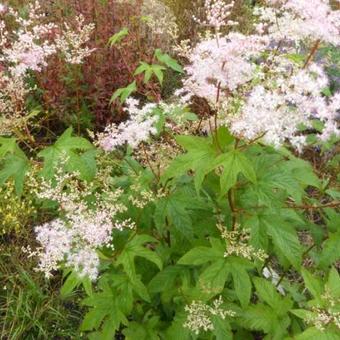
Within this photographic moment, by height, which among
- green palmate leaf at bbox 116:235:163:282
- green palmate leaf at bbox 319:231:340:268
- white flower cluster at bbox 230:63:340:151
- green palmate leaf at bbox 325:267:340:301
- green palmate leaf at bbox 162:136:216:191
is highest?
white flower cluster at bbox 230:63:340:151

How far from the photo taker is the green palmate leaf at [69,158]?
240cm

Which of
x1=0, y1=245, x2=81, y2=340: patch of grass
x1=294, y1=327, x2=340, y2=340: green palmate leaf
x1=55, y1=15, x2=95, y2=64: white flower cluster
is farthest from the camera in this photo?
x1=0, y1=245, x2=81, y2=340: patch of grass

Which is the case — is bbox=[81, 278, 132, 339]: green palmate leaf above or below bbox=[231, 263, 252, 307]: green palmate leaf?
below

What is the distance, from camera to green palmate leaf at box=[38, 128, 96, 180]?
94.7 inches

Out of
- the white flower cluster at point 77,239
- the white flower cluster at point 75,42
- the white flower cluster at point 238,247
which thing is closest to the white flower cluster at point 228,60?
the white flower cluster at point 238,247

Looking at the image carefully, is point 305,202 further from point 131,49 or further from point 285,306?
point 131,49

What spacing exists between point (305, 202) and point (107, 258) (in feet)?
4.34

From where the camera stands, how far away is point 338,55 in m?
6.30

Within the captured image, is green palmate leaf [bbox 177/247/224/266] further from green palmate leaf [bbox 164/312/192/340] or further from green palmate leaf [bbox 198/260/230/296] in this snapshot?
green palmate leaf [bbox 164/312/192/340]

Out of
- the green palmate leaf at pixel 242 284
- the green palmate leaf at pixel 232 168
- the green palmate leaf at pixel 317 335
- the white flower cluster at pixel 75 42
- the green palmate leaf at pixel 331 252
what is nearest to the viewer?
the green palmate leaf at pixel 232 168

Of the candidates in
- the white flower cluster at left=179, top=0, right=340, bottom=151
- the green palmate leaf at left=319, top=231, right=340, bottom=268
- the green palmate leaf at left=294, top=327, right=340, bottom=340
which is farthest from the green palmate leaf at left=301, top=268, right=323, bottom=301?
the white flower cluster at left=179, top=0, right=340, bottom=151

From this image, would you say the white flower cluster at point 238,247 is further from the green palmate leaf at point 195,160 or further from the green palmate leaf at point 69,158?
the green palmate leaf at point 69,158

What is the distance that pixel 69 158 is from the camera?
8.01ft

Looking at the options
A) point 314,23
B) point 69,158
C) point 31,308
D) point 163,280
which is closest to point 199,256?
point 163,280
